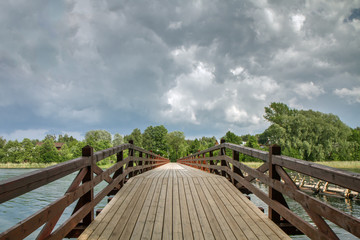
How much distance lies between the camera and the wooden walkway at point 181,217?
264 cm

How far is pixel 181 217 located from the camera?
3.19m

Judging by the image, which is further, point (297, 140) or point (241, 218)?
point (297, 140)

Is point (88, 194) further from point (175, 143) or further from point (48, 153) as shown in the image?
point (175, 143)

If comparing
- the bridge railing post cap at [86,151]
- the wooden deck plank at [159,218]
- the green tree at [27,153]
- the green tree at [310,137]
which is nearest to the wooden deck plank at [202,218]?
the wooden deck plank at [159,218]

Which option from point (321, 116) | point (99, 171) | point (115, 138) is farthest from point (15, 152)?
point (321, 116)

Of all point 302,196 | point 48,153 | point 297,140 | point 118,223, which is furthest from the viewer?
point 48,153

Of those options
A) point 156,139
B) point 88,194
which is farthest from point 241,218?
point 156,139

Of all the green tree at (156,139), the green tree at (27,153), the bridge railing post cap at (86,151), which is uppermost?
the green tree at (156,139)

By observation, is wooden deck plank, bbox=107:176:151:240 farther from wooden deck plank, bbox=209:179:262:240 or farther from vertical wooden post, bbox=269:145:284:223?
vertical wooden post, bbox=269:145:284:223

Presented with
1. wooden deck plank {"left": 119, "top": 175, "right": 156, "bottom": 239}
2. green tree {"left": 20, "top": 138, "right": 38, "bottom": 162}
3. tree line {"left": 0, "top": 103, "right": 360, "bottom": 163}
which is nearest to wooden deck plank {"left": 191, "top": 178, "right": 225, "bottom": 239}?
wooden deck plank {"left": 119, "top": 175, "right": 156, "bottom": 239}

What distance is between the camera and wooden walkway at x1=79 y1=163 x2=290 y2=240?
8.66 ft

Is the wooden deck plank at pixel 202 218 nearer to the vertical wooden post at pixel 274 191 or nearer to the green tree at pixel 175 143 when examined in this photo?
the vertical wooden post at pixel 274 191

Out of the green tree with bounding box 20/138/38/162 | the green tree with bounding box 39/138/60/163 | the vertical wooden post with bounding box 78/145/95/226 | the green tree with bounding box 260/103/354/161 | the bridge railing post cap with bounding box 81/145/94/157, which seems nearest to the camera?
the vertical wooden post with bounding box 78/145/95/226

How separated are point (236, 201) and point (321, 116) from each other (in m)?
44.1
